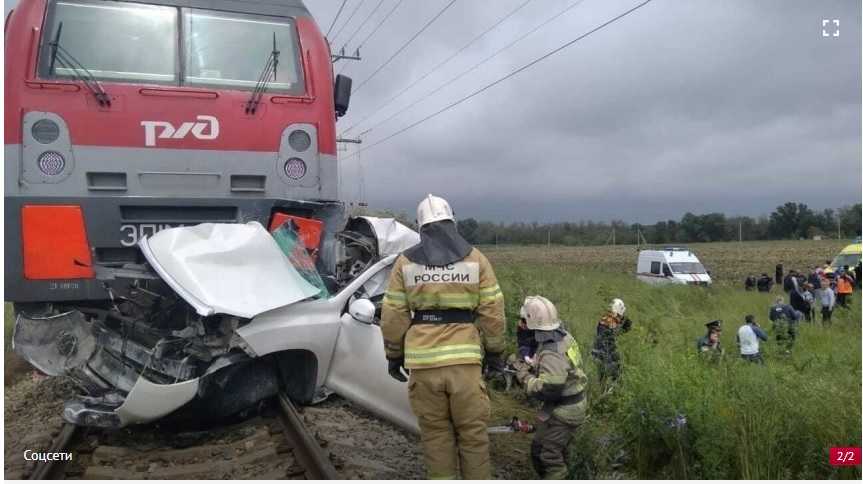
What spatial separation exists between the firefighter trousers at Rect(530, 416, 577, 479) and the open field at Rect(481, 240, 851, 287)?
47.7 ft

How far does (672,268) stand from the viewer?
24500 mm

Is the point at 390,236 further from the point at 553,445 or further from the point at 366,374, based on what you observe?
the point at 553,445

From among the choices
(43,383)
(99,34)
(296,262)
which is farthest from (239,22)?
(43,383)

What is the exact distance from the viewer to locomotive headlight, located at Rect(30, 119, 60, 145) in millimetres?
5711

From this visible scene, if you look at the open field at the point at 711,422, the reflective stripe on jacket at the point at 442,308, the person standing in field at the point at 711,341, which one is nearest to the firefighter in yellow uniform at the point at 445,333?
the reflective stripe on jacket at the point at 442,308

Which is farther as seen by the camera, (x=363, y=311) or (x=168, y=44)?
(x=168, y=44)

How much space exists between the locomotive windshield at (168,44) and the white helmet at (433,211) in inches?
113

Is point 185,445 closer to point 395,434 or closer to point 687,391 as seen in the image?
point 395,434

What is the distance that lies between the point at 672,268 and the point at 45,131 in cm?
2190

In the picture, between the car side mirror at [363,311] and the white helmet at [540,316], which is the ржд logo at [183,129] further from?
the white helmet at [540,316]

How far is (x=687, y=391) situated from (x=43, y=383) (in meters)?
6.93

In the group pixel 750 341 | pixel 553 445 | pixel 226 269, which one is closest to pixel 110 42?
pixel 226 269

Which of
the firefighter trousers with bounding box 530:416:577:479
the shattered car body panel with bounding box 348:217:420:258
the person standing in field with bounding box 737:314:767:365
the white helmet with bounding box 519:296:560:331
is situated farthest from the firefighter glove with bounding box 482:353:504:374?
the person standing in field with bounding box 737:314:767:365

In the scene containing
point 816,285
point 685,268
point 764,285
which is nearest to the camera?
point 816,285
